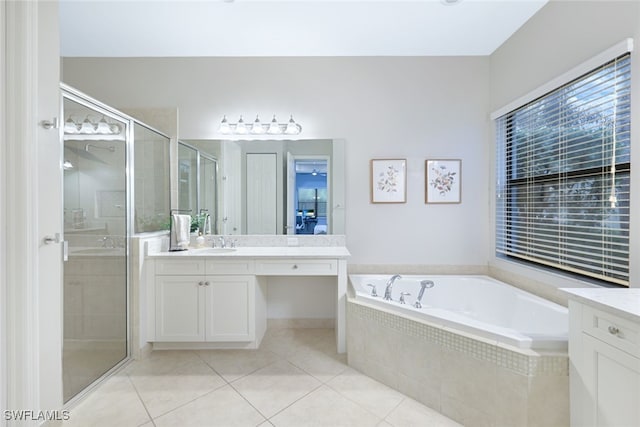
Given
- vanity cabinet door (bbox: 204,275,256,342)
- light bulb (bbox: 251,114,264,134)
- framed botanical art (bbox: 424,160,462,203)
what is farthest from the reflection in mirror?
framed botanical art (bbox: 424,160,462,203)

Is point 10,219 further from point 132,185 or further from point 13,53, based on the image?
point 132,185

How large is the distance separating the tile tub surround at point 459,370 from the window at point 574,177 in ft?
2.52

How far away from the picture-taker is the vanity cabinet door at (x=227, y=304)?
2270 mm

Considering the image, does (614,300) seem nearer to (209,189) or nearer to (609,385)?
(609,385)

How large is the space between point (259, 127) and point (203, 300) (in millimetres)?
1634

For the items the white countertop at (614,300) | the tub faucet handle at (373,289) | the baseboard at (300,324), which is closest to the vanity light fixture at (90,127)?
the baseboard at (300,324)

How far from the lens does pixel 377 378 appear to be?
1934 millimetres

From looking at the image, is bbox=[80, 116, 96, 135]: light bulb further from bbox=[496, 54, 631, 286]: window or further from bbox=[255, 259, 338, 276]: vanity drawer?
bbox=[496, 54, 631, 286]: window

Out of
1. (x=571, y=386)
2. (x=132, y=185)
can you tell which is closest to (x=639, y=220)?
(x=571, y=386)

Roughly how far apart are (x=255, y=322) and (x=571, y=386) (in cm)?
195

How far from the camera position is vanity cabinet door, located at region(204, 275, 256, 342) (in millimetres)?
2270

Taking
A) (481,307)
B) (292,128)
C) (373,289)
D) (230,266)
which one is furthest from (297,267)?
(481,307)

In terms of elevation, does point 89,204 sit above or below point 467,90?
below

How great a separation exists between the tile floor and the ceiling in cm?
265
